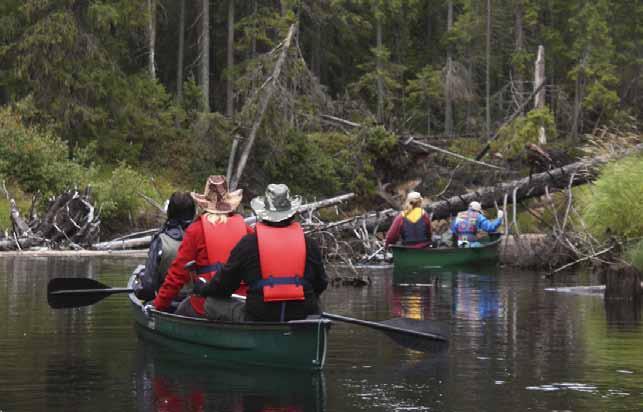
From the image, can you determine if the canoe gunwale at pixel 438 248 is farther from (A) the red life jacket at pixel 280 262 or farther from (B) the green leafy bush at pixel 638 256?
(A) the red life jacket at pixel 280 262

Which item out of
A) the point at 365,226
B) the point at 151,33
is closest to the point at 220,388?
the point at 365,226

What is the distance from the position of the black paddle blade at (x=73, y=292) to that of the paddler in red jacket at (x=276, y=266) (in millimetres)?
3793

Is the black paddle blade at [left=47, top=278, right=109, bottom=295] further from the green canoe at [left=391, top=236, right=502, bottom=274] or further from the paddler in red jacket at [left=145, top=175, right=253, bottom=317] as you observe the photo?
the green canoe at [left=391, top=236, right=502, bottom=274]

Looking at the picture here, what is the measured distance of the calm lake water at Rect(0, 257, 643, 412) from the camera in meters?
10.5

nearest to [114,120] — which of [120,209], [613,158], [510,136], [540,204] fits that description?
[120,209]

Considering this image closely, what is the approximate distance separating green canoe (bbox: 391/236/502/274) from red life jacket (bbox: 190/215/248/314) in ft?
41.3

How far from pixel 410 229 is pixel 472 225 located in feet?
6.02

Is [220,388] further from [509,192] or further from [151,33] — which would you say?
[151,33]

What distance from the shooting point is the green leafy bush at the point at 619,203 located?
21188 millimetres

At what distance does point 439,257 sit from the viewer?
2573 cm

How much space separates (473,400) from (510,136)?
82.3 feet

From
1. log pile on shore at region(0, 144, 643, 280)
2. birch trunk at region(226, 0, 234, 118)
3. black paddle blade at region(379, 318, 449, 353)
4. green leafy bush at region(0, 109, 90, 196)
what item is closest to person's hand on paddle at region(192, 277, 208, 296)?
black paddle blade at region(379, 318, 449, 353)

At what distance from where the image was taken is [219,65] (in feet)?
181

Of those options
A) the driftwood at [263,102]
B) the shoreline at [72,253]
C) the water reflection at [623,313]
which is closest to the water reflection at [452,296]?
the water reflection at [623,313]
